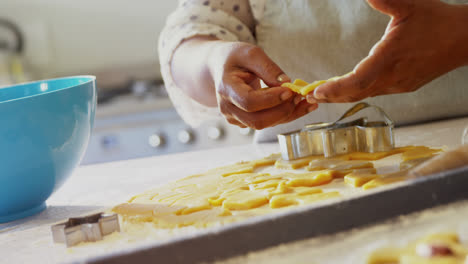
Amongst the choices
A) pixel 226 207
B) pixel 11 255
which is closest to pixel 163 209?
pixel 226 207

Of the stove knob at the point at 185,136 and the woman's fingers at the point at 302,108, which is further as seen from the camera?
the stove knob at the point at 185,136

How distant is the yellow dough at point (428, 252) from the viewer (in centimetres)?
40

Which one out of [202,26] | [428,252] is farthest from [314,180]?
[202,26]

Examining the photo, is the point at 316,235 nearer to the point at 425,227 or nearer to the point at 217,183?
the point at 425,227

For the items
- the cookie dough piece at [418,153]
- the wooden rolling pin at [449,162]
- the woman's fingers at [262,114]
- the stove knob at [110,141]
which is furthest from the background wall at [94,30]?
the wooden rolling pin at [449,162]

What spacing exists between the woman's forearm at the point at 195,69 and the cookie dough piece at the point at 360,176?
0.50 m

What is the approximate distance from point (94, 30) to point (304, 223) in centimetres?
287

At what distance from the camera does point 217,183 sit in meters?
0.91

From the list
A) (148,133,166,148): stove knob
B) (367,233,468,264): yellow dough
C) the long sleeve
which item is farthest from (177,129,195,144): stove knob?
(367,233,468,264): yellow dough

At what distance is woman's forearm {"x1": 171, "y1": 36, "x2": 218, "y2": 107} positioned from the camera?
3.92 feet

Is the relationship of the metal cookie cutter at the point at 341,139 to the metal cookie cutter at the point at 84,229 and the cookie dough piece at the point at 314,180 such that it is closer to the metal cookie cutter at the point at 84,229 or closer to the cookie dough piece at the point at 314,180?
the cookie dough piece at the point at 314,180

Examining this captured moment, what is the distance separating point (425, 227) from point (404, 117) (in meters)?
0.86

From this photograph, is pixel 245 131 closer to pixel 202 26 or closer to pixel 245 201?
pixel 202 26

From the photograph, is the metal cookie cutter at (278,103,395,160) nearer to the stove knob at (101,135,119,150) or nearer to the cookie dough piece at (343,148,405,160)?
the cookie dough piece at (343,148,405,160)
